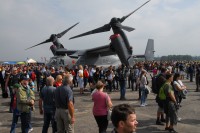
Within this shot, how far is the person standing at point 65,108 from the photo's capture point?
563cm

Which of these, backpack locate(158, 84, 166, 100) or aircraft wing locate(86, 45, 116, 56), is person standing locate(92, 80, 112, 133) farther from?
aircraft wing locate(86, 45, 116, 56)

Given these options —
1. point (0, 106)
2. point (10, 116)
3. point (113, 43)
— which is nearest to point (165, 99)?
point (10, 116)

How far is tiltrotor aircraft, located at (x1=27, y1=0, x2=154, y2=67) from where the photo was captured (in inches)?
754

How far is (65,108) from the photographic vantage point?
18.7 ft

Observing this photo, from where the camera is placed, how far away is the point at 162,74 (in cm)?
859

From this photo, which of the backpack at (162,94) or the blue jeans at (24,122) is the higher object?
the backpack at (162,94)

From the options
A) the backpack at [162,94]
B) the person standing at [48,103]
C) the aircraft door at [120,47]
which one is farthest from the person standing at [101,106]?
the aircraft door at [120,47]

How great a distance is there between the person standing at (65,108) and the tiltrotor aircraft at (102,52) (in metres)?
13.5

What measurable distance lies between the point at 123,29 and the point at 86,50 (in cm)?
661

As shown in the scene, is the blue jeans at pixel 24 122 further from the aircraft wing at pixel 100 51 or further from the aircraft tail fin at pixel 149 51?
the aircraft tail fin at pixel 149 51

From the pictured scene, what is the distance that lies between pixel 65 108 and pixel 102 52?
20089 mm

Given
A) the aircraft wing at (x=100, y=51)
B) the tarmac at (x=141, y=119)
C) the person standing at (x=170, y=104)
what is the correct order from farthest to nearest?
1. the aircraft wing at (x=100, y=51)
2. the tarmac at (x=141, y=119)
3. the person standing at (x=170, y=104)

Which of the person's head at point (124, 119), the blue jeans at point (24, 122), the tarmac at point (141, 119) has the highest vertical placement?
the person's head at point (124, 119)

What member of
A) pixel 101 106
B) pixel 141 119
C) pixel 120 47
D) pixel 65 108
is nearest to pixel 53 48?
pixel 120 47
